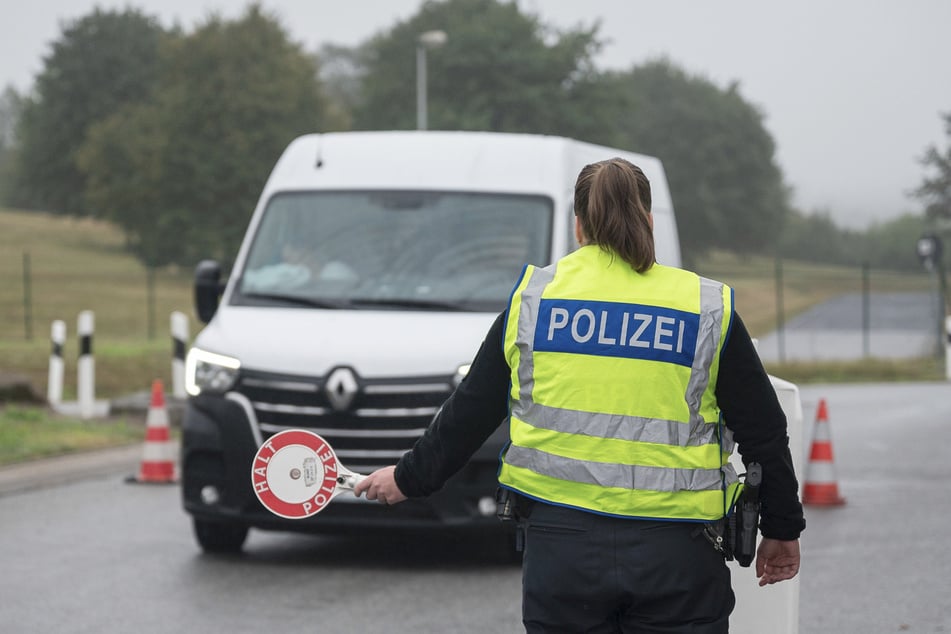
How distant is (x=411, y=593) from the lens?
7.72 metres

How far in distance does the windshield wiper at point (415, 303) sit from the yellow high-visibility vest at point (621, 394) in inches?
199

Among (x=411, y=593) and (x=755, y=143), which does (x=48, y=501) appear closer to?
(x=411, y=593)

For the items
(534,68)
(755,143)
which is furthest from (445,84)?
(755,143)

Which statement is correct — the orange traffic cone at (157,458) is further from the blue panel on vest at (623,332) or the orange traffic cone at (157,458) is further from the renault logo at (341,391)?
the blue panel on vest at (623,332)

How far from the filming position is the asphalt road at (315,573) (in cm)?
708

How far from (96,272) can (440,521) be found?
46.1 metres

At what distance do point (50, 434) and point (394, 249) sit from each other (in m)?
6.55

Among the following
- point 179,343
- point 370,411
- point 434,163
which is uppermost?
point 434,163

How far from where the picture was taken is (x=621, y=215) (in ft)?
11.9

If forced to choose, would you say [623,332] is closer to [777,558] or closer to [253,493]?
[777,558]

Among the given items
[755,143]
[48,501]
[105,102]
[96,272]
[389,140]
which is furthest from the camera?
[755,143]

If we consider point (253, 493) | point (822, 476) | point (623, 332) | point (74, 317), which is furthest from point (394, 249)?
point (74, 317)

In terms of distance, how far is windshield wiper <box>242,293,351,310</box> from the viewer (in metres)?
8.76

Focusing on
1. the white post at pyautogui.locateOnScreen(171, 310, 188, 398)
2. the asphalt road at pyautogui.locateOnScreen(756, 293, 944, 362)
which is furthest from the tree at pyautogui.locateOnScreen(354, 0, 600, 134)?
the white post at pyautogui.locateOnScreen(171, 310, 188, 398)
